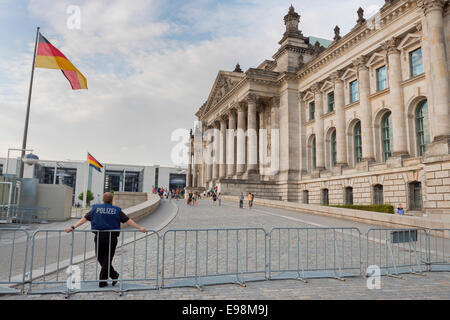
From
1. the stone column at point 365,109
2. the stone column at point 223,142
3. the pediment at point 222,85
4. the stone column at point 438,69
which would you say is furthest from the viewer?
the stone column at point 223,142

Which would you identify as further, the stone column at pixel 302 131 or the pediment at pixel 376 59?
the stone column at pixel 302 131

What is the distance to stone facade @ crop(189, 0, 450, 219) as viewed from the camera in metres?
22.8

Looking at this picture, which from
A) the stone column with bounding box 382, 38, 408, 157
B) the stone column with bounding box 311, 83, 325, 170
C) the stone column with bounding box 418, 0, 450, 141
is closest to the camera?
the stone column with bounding box 418, 0, 450, 141

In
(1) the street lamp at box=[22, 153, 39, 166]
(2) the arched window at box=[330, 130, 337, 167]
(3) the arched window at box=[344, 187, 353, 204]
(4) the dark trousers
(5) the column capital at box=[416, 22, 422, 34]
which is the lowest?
(4) the dark trousers

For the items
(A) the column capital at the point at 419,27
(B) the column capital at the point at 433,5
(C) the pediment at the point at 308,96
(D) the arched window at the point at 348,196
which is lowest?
(D) the arched window at the point at 348,196

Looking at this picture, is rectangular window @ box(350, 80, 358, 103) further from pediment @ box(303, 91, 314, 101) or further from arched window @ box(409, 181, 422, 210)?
arched window @ box(409, 181, 422, 210)

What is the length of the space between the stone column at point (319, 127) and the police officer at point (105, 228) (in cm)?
3239

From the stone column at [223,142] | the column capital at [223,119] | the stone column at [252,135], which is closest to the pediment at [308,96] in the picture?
the stone column at [252,135]

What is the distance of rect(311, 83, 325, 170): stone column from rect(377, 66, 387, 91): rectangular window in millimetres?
7924

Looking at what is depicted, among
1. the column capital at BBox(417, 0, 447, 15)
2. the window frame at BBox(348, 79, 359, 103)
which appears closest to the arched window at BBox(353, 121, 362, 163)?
the window frame at BBox(348, 79, 359, 103)

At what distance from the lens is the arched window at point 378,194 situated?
28.0 m

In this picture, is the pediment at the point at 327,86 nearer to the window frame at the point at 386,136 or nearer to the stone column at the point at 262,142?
the window frame at the point at 386,136

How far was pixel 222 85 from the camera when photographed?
53.6 meters

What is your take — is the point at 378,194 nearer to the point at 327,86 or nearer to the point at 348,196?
the point at 348,196
